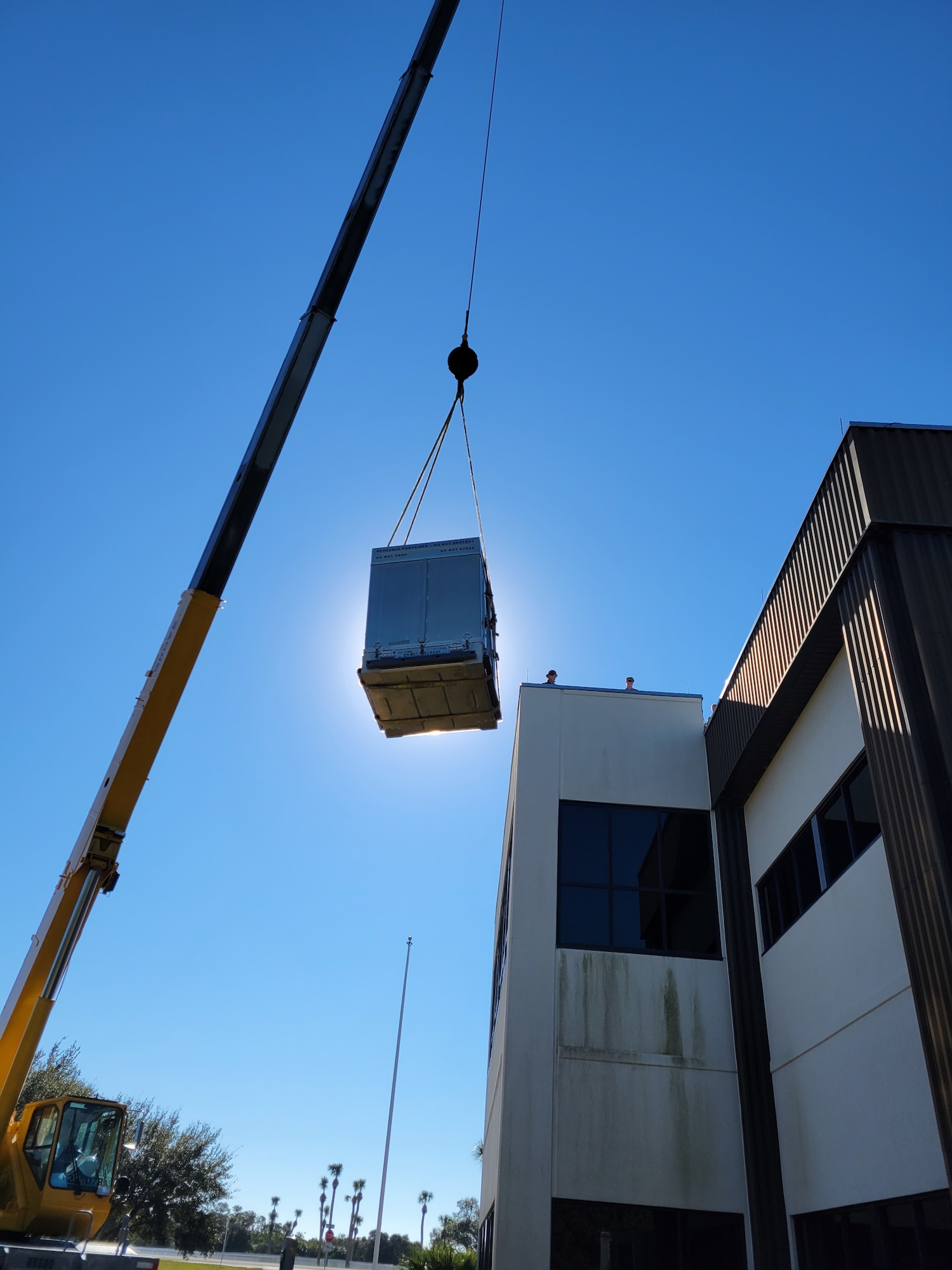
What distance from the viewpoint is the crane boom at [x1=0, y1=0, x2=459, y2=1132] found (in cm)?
758

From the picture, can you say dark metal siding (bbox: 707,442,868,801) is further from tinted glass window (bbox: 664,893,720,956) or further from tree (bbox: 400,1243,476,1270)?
tree (bbox: 400,1243,476,1270)

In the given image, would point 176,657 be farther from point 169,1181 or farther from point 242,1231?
point 242,1231

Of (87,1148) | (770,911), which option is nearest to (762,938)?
(770,911)

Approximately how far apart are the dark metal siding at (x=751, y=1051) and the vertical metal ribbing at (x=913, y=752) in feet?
20.1

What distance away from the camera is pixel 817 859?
1256 centimetres

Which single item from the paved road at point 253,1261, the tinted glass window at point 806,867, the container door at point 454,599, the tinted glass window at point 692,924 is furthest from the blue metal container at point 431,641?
the paved road at point 253,1261

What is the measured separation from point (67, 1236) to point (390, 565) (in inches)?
339

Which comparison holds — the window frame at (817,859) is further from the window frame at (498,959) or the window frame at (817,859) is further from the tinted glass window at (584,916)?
the window frame at (498,959)

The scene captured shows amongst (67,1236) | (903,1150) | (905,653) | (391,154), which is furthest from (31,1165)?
(391,154)

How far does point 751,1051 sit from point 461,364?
453 inches

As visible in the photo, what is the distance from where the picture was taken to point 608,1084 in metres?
14.0

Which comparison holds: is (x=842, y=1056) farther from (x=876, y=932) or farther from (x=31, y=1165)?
(x=31, y=1165)

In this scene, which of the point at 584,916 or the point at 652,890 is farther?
the point at 652,890

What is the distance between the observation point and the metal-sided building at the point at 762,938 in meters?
9.32
